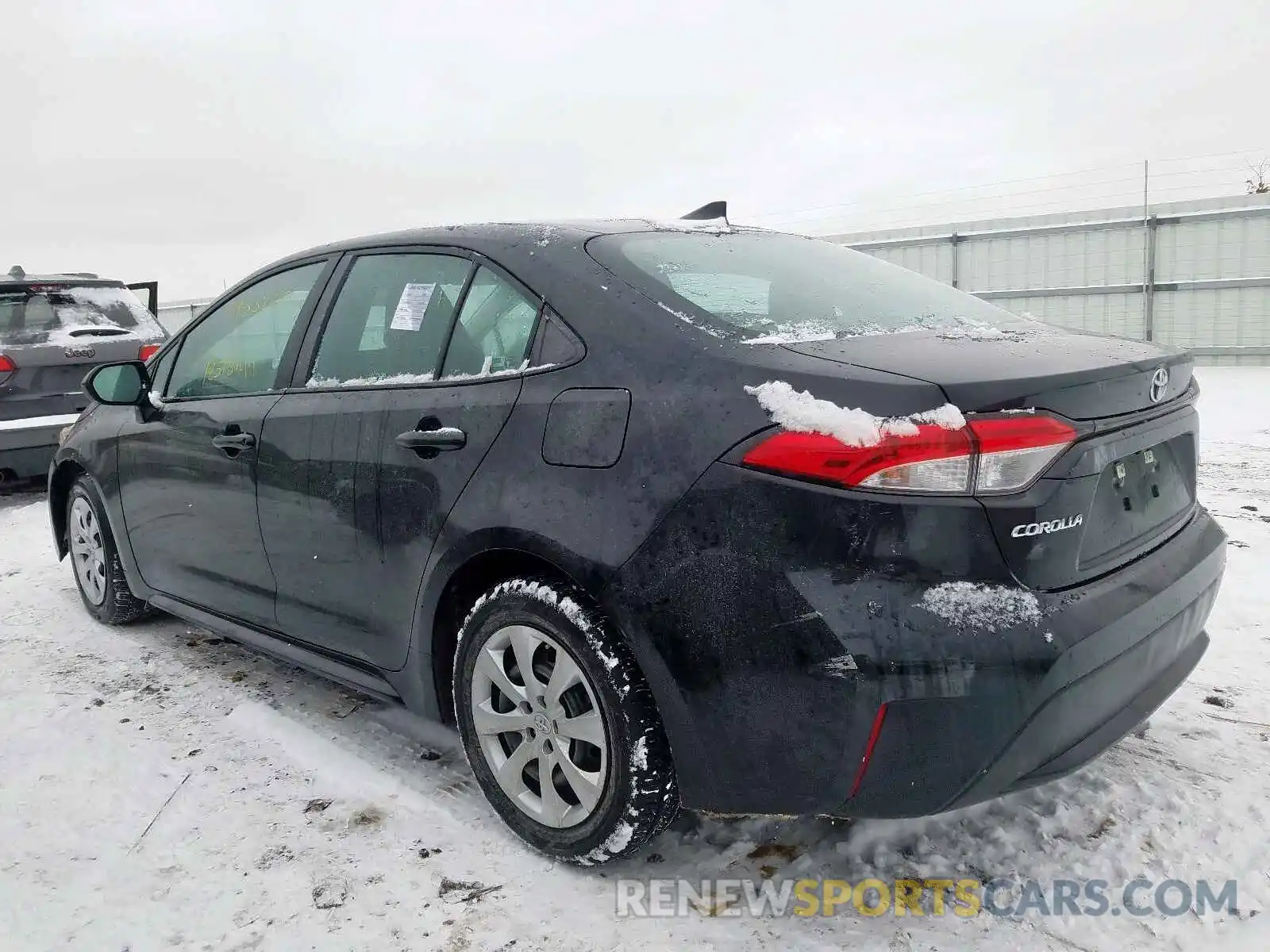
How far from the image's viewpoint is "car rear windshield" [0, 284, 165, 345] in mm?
7039

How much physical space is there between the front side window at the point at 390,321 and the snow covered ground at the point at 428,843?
1.16 meters

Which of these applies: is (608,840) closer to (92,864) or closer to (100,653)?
(92,864)

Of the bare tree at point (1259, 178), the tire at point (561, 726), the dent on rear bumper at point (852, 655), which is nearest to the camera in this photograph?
the dent on rear bumper at point (852, 655)

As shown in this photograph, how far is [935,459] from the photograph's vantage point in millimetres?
1804

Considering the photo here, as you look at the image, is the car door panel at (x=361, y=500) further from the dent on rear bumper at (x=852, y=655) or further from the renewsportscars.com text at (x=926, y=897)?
the renewsportscars.com text at (x=926, y=897)

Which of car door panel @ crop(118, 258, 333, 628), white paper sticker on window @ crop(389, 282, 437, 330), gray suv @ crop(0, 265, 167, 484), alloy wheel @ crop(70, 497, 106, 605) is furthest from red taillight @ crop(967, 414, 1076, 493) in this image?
gray suv @ crop(0, 265, 167, 484)

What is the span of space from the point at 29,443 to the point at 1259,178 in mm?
15734

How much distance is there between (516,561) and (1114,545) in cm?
134

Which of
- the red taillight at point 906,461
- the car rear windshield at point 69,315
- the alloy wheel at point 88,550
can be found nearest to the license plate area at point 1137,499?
the red taillight at point 906,461

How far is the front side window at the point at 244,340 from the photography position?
3.18 metres

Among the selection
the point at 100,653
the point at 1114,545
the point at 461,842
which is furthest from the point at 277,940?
the point at 100,653

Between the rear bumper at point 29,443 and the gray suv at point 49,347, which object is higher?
the gray suv at point 49,347

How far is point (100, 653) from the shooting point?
3.96 metres

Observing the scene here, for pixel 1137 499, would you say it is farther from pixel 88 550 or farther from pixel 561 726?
pixel 88 550
